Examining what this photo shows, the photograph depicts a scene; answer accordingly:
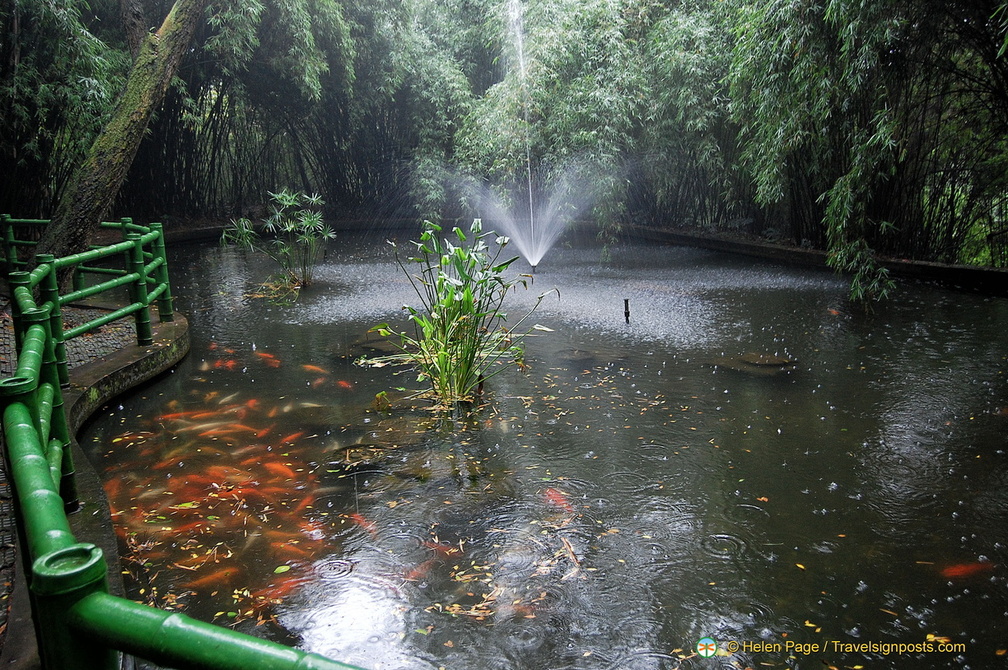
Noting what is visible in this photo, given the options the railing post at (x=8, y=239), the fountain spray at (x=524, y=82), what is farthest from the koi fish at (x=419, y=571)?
the fountain spray at (x=524, y=82)

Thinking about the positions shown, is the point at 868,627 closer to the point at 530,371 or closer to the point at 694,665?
the point at 694,665

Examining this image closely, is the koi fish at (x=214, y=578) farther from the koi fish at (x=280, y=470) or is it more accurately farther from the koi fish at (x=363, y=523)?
the koi fish at (x=280, y=470)

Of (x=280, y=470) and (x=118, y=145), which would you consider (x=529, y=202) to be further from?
(x=280, y=470)

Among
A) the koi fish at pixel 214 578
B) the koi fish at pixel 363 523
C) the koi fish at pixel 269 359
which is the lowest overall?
the koi fish at pixel 214 578

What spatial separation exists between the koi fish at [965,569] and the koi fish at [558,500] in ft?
4.33

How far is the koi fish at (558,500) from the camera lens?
3.14m

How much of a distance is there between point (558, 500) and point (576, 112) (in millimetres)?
7601

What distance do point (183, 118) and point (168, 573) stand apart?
35.5 ft

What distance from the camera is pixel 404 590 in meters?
2.56

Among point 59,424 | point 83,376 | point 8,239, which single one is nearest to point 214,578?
point 59,424

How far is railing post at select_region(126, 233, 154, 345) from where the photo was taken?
5.11m

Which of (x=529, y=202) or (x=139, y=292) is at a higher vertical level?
(x=529, y=202)

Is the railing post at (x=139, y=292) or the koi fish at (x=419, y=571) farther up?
the railing post at (x=139, y=292)

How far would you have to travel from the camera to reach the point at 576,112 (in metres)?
9.91
